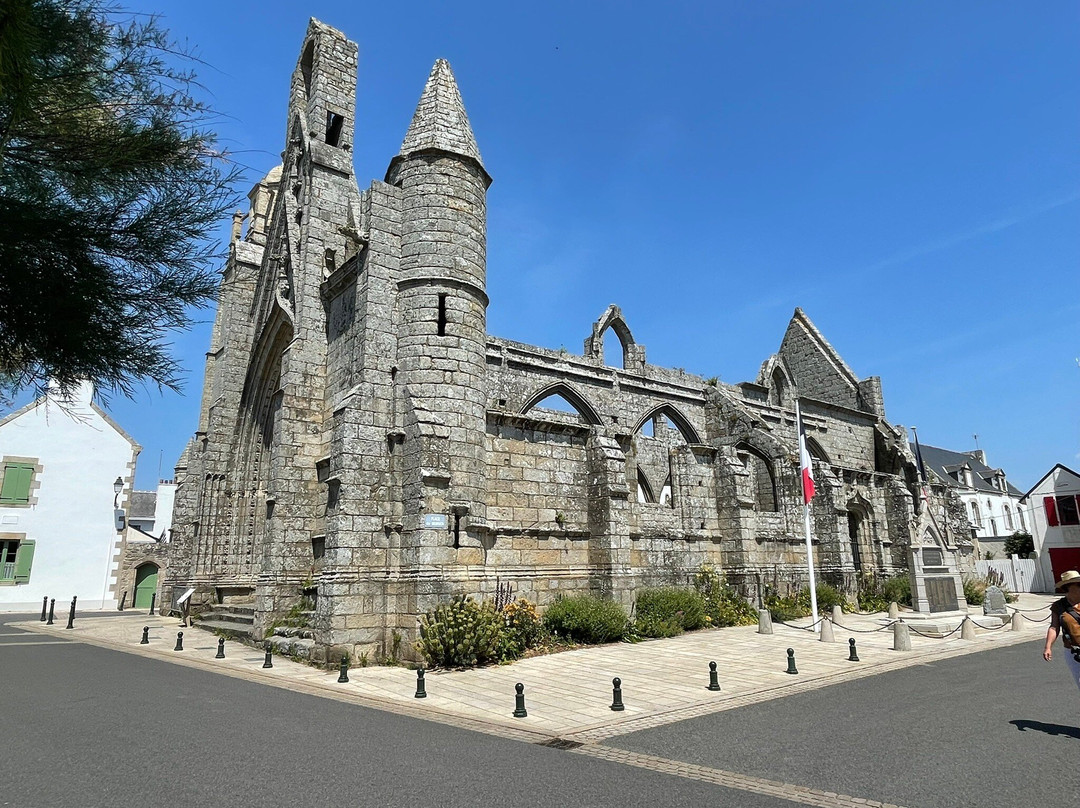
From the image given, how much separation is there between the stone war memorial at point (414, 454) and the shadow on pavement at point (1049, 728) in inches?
287

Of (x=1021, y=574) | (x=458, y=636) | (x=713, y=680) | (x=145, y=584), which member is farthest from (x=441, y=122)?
(x=1021, y=574)

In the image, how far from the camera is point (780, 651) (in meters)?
11.8

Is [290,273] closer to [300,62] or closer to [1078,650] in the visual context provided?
[300,62]

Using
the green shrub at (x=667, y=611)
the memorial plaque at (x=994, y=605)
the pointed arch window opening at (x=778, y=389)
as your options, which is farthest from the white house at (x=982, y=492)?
the green shrub at (x=667, y=611)

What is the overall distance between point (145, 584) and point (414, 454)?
23884 mm

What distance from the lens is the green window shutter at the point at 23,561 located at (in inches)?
989

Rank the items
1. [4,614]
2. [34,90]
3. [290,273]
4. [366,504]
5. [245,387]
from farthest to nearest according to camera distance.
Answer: [4,614]
[245,387]
[290,273]
[366,504]
[34,90]

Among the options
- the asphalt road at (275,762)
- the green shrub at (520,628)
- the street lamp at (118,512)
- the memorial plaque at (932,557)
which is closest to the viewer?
the asphalt road at (275,762)

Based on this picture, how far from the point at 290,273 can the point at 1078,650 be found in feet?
53.9

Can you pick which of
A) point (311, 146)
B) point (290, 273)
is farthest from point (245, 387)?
point (311, 146)

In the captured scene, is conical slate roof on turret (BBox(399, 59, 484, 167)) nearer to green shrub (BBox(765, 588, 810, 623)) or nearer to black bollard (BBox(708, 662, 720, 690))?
black bollard (BBox(708, 662, 720, 690))

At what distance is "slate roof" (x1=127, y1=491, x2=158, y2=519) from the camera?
37844 mm

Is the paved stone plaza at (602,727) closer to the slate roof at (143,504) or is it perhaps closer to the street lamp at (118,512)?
the street lamp at (118,512)

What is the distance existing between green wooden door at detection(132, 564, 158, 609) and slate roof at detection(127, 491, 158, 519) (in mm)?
9418
